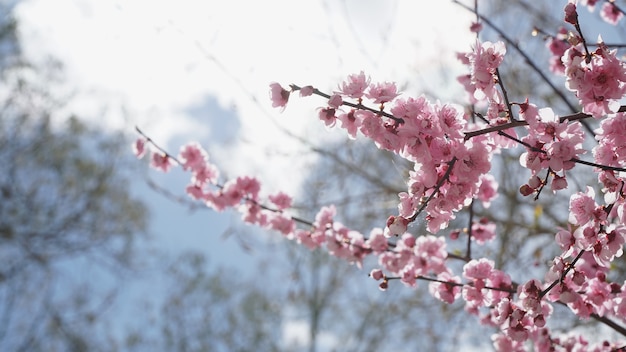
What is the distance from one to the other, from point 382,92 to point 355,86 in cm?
9

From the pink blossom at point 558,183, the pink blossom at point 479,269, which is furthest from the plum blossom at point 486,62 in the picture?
the pink blossom at point 479,269

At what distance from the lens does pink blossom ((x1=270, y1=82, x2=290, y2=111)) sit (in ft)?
5.59

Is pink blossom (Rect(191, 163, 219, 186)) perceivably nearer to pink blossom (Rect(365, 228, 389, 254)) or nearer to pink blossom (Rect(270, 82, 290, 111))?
pink blossom (Rect(365, 228, 389, 254))

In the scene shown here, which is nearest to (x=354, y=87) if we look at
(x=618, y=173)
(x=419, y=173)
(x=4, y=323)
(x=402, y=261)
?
(x=419, y=173)

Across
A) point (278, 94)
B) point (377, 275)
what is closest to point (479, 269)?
point (377, 275)

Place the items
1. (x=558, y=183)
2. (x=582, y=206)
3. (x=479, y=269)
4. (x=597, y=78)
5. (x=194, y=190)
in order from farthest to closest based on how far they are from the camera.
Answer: (x=194, y=190) < (x=479, y=269) < (x=582, y=206) < (x=558, y=183) < (x=597, y=78)

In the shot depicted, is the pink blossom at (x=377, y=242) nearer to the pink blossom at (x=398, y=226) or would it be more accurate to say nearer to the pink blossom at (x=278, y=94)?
the pink blossom at (x=398, y=226)

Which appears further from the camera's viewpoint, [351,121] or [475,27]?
[475,27]

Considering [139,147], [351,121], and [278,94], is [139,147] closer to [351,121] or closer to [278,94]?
[278,94]

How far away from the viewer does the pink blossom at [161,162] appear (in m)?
2.98

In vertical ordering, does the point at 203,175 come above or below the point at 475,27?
below

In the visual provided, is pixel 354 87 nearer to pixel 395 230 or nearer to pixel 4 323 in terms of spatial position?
pixel 395 230

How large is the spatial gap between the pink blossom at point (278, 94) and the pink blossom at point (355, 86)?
19 centimetres

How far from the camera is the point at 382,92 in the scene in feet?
5.34
